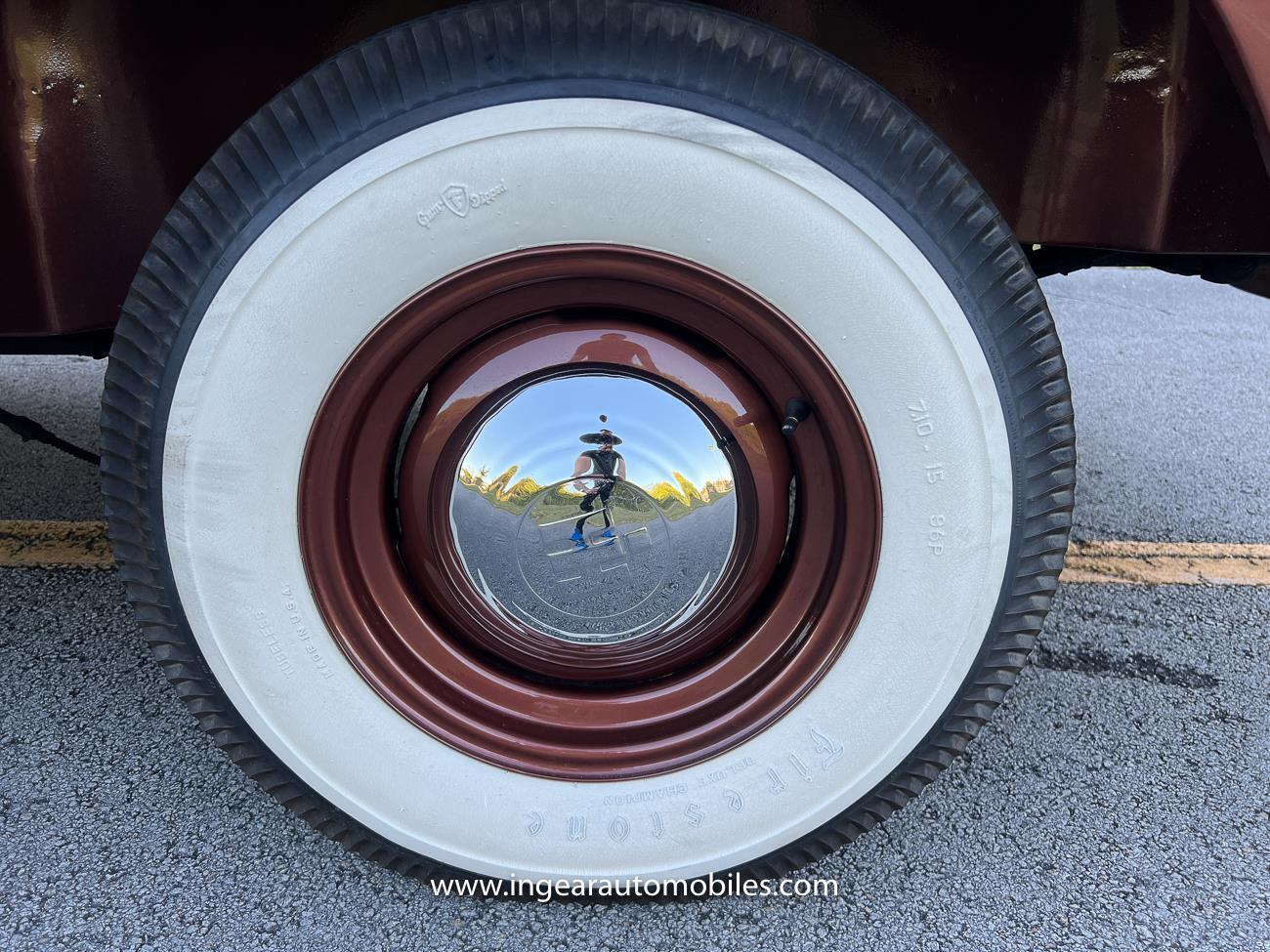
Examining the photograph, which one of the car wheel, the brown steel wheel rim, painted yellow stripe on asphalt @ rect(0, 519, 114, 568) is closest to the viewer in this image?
the car wheel

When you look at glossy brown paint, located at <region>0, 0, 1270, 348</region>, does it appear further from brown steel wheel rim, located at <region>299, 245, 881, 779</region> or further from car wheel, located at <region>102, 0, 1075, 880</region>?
brown steel wheel rim, located at <region>299, 245, 881, 779</region>

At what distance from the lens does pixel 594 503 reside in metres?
1.09

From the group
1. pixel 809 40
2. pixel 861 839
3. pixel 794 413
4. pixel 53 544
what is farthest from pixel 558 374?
pixel 53 544

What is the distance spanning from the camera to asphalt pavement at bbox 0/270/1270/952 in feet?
3.79

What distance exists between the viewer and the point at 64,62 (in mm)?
1071

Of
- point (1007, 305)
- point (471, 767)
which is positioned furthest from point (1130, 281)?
point (471, 767)

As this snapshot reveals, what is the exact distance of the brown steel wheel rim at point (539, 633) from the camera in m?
1.07

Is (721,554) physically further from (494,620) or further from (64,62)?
(64,62)

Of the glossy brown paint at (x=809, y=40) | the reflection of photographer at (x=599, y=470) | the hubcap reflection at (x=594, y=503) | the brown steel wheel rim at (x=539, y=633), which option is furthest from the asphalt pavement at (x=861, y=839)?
the glossy brown paint at (x=809, y=40)

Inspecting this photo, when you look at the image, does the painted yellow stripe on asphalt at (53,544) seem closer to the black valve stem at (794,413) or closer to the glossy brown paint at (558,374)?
the glossy brown paint at (558,374)

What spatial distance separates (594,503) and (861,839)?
64cm

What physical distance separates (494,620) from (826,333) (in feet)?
1.79

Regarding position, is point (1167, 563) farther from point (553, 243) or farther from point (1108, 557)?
point (553, 243)

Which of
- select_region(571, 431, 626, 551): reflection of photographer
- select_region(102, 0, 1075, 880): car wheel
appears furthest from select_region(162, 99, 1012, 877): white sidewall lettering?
select_region(571, 431, 626, 551): reflection of photographer
